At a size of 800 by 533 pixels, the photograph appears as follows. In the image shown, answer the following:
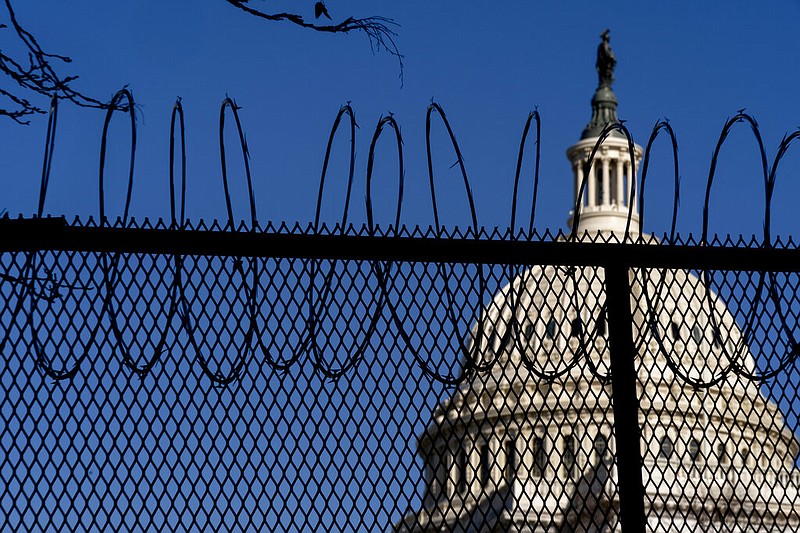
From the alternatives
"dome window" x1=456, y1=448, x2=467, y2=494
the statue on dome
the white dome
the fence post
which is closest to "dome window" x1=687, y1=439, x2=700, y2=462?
the white dome

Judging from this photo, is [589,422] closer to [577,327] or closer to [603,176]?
[577,327]

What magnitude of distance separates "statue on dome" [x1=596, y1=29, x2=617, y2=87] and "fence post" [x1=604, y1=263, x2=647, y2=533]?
96.1 metres

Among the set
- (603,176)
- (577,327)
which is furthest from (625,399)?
(603,176)

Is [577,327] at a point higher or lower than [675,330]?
lower

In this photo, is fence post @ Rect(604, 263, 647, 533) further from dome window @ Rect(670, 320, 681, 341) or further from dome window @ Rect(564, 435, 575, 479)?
dome window @ Rect(670, 320, 681, 341)

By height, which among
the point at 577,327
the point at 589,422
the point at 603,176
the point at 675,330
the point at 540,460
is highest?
the point at 603,176

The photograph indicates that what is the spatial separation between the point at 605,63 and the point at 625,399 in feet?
320

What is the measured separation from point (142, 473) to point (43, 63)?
2.50m

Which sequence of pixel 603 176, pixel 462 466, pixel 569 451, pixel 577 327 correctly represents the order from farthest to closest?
pixel 603 176, pixel 462 466, pixel 577 327, pixel 569 451

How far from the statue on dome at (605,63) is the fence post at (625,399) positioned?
96067 mm

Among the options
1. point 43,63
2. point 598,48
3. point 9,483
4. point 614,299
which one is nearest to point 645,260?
point 614,299

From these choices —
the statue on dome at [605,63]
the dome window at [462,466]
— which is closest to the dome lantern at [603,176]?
the statue on dome at [605,63]

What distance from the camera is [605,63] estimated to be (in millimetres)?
99125

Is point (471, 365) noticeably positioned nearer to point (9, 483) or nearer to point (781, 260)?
point (781, 260)
